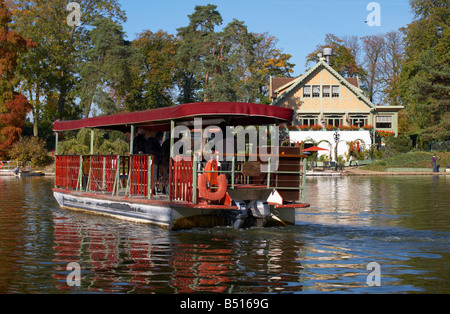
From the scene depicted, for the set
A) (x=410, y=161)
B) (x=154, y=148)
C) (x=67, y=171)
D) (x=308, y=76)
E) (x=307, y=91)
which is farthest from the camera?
(x=307, y=91)

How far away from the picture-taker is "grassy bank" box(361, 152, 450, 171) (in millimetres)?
51881

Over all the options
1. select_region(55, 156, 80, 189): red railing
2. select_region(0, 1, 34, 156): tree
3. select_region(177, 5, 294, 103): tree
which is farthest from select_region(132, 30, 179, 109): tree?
select_region(55, 156, 80, 189): red railing

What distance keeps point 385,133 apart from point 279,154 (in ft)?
155

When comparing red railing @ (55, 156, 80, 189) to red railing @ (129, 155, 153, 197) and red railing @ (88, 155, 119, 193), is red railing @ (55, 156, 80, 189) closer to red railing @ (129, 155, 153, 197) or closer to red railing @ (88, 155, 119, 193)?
red railing @ (88, 155, 119, 193)

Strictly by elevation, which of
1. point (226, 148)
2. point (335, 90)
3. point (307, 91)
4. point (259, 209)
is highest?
point (335, 90)

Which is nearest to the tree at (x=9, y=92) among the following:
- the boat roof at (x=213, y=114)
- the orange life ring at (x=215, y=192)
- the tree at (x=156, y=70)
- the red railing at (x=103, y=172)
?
the tree at (x=156, y=70)

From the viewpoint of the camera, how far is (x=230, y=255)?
34.8 ft

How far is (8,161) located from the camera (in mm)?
49250

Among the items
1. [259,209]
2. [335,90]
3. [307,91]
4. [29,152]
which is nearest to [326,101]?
[335,90]

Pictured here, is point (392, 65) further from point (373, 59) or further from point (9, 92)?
point (9, 92)

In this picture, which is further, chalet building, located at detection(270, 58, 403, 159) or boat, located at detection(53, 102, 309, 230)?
chalet building, located at detection(270, 58, 403, 159)

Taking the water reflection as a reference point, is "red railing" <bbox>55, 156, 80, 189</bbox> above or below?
above

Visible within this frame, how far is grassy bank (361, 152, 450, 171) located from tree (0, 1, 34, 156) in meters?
32.9

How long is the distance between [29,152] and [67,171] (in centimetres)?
3409
